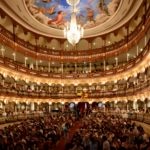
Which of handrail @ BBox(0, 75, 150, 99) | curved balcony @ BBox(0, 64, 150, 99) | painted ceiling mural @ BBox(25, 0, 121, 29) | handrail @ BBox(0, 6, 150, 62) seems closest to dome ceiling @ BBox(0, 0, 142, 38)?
painted ceiling mural @ BBox(25, 0, 121, 29)

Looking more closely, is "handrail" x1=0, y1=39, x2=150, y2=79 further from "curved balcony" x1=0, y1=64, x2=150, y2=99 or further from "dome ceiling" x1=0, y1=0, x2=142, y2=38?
"dome ceiling" x1=0, y1=0, x2=142, y2=38

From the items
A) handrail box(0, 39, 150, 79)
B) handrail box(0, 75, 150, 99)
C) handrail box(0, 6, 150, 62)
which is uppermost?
handrail box(0, 6, 150, 62)

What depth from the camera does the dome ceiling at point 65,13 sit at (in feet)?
110

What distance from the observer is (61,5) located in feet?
119

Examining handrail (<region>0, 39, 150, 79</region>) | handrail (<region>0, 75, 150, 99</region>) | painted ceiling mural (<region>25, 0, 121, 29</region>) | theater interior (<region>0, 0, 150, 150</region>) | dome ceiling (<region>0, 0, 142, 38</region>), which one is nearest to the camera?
theater interior (<region>0, 0, 150, 150</region>)

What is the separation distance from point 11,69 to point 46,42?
572 inches

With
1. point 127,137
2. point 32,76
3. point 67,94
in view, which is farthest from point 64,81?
point 127,137

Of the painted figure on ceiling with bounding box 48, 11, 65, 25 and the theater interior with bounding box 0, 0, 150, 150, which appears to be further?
the painted figure on ceiling with bounding box 48, 11, 65, 25

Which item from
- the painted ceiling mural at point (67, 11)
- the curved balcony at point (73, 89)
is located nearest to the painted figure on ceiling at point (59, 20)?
the painted ceiling mural at point (67, 11)

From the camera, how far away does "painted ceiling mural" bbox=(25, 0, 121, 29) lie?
34469 mm

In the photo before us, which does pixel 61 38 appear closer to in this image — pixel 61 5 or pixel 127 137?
pixel 61 5

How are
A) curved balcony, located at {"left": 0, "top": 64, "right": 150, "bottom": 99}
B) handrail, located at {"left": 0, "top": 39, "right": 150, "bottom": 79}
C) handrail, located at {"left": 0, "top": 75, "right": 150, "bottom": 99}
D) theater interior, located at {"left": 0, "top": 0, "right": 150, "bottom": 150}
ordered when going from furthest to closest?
curved balcony, located at {"left": 0, "top": 64, "right": 150, "bottom": 99} < handrail, located at {"left": 0, "top": 39, "right": 150, "bottom": 79} < handrail, located at {"left": 0, "top": 75, "right": 150, "bottom": 99} < theater interior, located at {"left": 0, "top": 0, "right": 150, "bottom": 150}

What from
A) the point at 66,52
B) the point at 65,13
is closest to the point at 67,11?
the point at 65,13

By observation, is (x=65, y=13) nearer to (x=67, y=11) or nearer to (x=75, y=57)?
(x=67, y=11)
